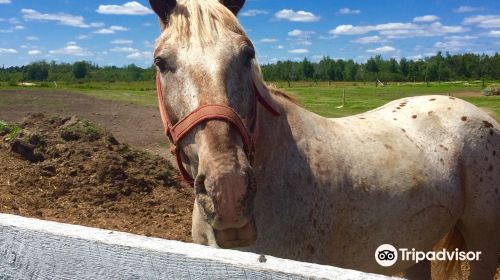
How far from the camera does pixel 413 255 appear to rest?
3.30m

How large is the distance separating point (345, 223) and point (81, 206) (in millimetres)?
5424

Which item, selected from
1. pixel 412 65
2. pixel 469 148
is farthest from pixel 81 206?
pixel 412 65

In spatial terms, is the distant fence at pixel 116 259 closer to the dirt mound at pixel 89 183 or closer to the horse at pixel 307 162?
the horse at pixel 307 162

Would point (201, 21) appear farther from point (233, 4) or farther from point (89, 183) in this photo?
point (89, 183)

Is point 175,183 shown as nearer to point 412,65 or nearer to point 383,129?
point 383,129

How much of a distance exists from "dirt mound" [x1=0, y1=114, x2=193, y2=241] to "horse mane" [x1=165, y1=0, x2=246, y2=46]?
13.5ft

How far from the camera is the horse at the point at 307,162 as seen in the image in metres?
2.08

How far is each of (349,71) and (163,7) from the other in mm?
97736

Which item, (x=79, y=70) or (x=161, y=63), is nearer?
(x=161, y=63)

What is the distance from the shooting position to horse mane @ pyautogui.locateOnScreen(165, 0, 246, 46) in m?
2.37

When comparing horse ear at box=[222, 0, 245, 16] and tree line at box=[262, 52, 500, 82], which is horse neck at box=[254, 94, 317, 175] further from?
tree line at box=[262, 52, 500, 82]

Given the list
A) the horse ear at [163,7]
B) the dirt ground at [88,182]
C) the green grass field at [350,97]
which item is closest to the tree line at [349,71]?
the green grass field at [350,97]

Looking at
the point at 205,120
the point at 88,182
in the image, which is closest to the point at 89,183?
the point at 88,182

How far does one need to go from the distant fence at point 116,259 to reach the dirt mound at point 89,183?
14.8 ft
